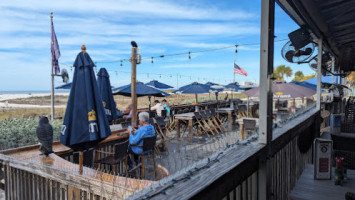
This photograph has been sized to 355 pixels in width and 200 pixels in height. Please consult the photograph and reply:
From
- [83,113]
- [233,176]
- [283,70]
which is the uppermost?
[283,70]

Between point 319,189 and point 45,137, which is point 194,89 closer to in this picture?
point 45,137

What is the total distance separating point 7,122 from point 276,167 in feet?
15.1

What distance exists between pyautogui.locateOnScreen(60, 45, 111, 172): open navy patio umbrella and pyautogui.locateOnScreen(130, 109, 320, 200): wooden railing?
2.13 m

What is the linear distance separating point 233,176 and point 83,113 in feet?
8.08

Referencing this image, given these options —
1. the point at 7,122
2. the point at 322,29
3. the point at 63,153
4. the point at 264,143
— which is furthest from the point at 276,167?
the point at 7,122

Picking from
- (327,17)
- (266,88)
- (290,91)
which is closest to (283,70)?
(290,91)

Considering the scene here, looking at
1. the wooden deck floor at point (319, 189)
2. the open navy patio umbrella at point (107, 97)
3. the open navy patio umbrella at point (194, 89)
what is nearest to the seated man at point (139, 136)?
the open navy patio umbrella at point (107, 97)

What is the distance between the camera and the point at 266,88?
5.85 ft

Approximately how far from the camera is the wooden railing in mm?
983

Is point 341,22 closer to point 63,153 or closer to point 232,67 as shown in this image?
point 63,153

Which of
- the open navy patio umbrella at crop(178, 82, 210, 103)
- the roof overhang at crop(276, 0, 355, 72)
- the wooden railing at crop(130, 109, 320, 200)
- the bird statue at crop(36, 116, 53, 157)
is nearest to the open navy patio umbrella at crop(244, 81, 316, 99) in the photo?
the roof overhang at crop(276, 0, 355, 72)

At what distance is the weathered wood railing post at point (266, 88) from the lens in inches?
67.8

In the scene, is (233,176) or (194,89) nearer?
(233,176)

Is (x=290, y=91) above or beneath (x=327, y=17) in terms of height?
beneath
